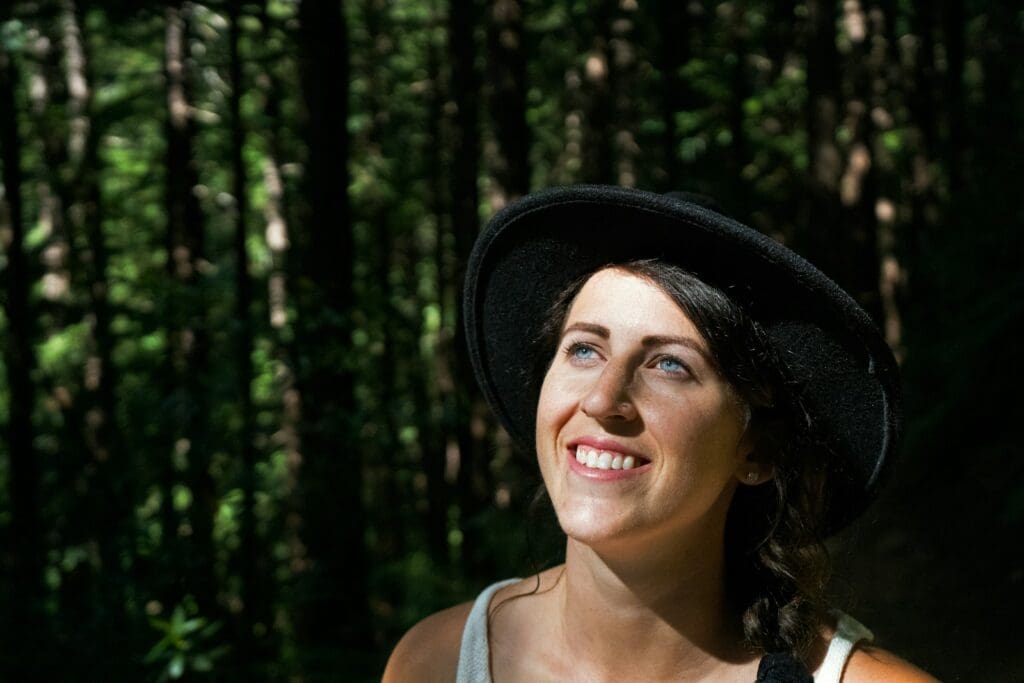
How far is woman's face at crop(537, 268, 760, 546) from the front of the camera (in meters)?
2.19

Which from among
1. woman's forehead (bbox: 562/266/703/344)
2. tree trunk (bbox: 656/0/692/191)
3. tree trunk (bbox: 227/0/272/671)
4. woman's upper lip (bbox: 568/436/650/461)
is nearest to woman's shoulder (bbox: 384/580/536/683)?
woman's upper lip (bbox: 568/436/650/461)

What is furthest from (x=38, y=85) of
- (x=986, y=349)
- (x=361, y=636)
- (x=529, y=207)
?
(x=529, y=207)

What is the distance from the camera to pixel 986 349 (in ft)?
21.9

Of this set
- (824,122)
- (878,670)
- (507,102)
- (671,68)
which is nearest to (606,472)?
(878,670)

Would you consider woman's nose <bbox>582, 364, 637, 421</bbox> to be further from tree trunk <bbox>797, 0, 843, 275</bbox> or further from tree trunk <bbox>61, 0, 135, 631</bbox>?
tree trunk <bbox>797, 0, 843, 275</bbox>

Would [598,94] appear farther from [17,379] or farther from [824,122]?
[17,379]

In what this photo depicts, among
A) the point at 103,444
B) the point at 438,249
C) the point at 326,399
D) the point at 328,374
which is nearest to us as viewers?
the point at 103,444

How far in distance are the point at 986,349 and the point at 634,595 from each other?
5034 mm

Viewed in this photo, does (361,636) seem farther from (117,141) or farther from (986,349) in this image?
(117,141)

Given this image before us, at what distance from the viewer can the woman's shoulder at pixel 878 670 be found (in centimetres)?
229

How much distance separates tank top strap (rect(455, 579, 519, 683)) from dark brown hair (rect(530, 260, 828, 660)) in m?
0.57

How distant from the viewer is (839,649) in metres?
2.36

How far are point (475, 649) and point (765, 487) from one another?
761mm

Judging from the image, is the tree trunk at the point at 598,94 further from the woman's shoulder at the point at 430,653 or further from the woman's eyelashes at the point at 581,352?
the woman's eyelashes at the point at 581,352
